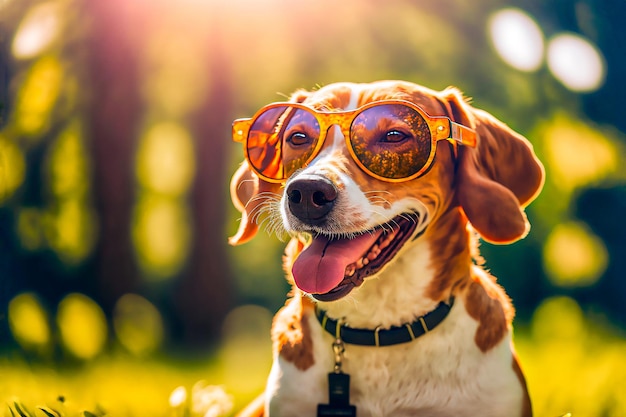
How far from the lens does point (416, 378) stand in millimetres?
2738

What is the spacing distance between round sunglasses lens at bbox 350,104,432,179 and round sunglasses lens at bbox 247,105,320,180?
27 centimetres

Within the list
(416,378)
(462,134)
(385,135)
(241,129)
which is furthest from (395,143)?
(416,378)

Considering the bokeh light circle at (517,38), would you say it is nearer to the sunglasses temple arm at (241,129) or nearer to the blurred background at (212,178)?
the blurred background at (212,178)

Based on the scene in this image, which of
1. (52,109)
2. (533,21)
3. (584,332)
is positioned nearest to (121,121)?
(52,109)

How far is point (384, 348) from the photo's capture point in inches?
109

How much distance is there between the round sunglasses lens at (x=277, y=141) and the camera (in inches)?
109

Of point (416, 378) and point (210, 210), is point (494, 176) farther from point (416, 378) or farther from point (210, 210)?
point (210, 210)

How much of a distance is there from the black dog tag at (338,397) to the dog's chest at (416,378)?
24 mm

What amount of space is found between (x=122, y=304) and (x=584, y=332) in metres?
1.98

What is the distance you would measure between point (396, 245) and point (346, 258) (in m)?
0.21

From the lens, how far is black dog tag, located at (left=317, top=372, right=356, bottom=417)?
2.74m

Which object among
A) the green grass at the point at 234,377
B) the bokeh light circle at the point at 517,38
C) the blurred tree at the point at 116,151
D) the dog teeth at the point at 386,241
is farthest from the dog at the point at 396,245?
the blurred tree at the point at 116,151

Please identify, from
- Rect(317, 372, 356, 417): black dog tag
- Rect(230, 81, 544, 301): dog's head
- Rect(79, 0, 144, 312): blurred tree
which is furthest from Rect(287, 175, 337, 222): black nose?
Rect(79, 0, 144, 312): blurred tree

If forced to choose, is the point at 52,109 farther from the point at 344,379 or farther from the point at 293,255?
the point at 344,379
